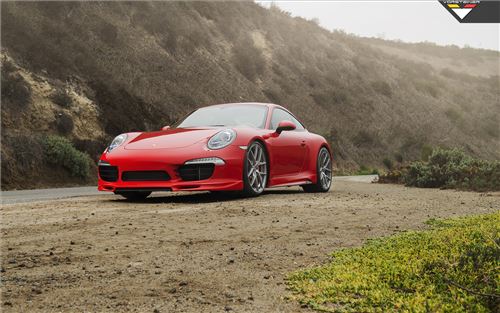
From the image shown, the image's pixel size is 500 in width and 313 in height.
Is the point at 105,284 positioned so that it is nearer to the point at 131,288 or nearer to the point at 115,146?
the point at 131,288

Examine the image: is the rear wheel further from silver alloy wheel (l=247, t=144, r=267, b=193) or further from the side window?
the side window

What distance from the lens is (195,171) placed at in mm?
9258

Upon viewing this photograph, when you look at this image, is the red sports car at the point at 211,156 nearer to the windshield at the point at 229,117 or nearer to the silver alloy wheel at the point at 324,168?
the windshield at the point at 229,117

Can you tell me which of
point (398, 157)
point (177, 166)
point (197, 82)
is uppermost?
point (197, 82)

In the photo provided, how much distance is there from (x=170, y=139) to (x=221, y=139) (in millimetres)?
769

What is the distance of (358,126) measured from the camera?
36562 mm

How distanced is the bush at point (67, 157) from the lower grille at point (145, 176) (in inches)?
345

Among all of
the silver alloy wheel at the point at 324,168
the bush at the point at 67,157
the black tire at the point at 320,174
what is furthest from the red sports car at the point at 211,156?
the bush at the point at 67,157

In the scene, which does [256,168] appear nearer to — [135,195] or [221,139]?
[221,139]

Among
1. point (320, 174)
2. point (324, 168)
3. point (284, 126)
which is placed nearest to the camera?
point (284, 126)

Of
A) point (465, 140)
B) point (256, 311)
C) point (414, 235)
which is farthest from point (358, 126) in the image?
point (256, 311)

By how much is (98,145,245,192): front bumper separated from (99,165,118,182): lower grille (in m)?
0.07

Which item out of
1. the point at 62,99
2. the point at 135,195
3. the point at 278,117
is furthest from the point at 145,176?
the point at 62,99

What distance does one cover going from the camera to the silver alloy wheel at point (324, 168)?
38.9 feet
